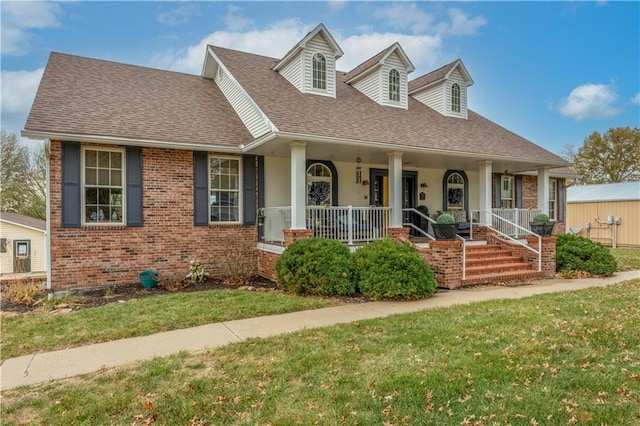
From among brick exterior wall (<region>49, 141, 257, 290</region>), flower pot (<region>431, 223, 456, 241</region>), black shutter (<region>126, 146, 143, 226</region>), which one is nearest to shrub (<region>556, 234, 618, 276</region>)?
flower pot (<region>431, 223, 456, 241</region>)

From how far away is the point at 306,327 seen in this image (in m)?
5.49

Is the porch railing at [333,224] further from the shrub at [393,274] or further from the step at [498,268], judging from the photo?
the step at [498,268]

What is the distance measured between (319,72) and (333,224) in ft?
16.8

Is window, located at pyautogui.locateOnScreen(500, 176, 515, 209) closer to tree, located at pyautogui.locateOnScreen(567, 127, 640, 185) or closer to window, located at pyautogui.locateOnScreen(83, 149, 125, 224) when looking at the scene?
window, located at pyautogui.locateOnScreen(83, 149, 125, 224)

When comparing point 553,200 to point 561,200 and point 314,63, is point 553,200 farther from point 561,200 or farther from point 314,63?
point 314,63

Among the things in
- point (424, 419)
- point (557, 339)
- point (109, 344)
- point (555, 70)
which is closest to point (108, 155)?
point (109, 344)

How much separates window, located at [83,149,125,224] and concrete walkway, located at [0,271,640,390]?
4.99 metres

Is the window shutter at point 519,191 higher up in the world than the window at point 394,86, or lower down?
lower down

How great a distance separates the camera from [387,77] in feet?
42.6

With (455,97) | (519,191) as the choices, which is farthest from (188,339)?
(519,191)

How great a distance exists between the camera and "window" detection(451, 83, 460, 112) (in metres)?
14.3

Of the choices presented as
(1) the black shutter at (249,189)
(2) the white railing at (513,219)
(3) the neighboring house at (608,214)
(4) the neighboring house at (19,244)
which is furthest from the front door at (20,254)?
(3) the neighboring house at (608,214)

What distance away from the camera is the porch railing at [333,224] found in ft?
32.7

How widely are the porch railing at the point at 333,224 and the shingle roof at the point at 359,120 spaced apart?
212cm
